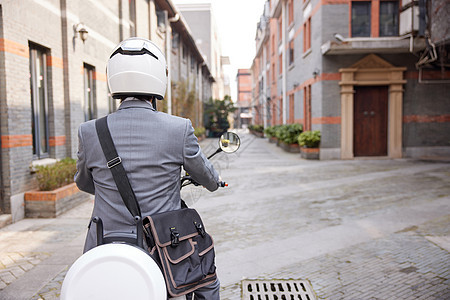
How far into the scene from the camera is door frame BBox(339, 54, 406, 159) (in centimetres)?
1447

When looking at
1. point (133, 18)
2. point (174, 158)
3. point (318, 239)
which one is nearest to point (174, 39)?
point (133, 18)

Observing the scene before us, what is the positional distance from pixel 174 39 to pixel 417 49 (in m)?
12.5

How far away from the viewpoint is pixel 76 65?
867 cm

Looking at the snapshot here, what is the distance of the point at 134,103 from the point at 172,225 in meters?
0.65

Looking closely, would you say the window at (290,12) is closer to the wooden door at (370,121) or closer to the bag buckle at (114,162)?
the wooden door at (370,121)

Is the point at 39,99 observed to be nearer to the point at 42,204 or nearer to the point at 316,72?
the point at 42,204

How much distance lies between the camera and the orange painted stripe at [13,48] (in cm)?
596

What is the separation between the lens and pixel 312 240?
520cm

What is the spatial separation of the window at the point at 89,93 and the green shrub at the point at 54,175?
2727mm

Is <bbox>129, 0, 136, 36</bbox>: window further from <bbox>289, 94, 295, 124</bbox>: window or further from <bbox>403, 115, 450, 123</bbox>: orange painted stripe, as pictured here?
<bbox>289, 94, 295, 124</bbox>: window

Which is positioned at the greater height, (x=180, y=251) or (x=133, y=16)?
(x=133, y=16)

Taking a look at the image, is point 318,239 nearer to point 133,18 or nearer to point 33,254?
point 33,254

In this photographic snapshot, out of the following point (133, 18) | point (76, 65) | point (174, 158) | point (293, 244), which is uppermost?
point (133, 18)

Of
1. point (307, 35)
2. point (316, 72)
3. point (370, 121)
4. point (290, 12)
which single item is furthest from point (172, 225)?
point (290, 12)
